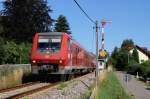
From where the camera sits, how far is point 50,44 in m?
31.0

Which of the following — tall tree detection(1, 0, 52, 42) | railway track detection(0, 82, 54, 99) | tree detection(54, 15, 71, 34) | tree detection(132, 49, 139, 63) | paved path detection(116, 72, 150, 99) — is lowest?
paved path detection(116, 72, 150, 99)

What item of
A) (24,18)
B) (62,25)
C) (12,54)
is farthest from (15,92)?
(62,25)

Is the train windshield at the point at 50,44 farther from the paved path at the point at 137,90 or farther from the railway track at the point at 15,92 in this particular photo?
the paved path at the point at 137,90

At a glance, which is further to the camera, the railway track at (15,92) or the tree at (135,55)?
the tree at (135,55)

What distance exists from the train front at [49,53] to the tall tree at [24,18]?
1317 inches

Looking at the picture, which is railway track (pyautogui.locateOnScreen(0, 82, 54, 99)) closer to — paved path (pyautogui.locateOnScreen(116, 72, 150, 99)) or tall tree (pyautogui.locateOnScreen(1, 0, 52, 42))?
paved path (pyautogui.locateOnScreen(116, 72, 150, 99))

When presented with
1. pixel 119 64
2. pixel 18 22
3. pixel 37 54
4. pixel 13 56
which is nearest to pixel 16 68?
pixel 37 54

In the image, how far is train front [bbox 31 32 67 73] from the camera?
30281 millimetres

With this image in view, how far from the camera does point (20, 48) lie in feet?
137

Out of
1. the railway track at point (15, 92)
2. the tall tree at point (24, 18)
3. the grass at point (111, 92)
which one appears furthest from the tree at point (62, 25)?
A: the railway track at point (15, 92)

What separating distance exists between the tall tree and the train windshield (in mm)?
33453

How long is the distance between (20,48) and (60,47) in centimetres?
1179

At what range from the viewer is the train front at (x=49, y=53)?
30.3 meters

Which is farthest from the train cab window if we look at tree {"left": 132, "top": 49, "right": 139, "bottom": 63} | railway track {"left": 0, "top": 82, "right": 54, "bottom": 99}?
tree {"left": 132, "top": 49, "right": 139, "bottom": 63}
